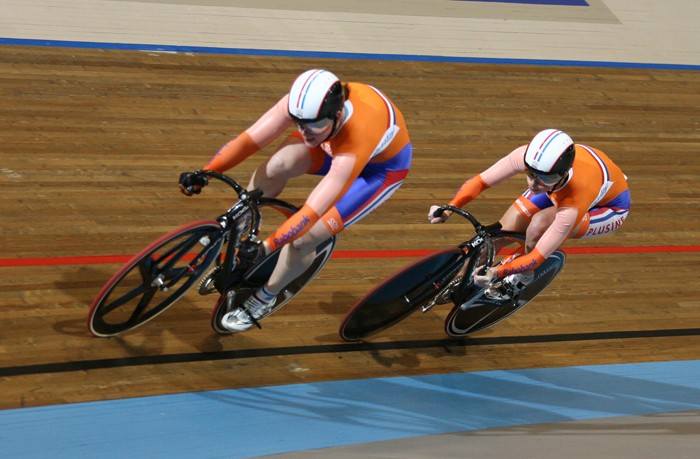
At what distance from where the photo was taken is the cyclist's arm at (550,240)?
445 cm

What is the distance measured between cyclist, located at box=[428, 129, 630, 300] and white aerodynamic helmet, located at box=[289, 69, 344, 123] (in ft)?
2.84

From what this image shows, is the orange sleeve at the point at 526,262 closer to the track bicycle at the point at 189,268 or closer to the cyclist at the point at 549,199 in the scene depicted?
the cyclist at the point at 549,199

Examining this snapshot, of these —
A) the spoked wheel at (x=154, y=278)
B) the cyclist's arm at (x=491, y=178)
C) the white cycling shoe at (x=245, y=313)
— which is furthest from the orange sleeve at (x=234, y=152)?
the cyclist's arm at (x=491, y=178)

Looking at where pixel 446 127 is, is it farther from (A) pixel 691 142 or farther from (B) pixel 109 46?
(B) pixel 109 46

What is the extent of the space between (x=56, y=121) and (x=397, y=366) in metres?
2.95

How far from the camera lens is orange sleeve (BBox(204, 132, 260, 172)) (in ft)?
13.8

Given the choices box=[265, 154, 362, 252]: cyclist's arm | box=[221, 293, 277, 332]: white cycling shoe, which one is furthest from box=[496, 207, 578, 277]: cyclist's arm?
box=[221, 293, 277, 332]: white cycling shoe

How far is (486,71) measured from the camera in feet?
27.0

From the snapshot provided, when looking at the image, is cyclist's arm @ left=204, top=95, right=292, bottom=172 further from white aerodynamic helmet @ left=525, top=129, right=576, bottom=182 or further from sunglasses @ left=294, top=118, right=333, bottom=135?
white aerodynamic helmet @ left=525, top=129, right=576, bottom=182

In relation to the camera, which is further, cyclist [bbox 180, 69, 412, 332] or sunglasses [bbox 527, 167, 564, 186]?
sunglasses [bbox 527, 167, 564, 186]

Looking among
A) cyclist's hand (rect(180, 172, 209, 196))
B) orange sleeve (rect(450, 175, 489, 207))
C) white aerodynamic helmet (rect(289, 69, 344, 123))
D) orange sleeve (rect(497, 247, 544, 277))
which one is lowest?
orange sleeve (rect(497, 247, 544, 277))

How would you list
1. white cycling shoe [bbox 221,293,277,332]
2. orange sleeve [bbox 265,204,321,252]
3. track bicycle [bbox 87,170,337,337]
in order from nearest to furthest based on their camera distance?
orange sleeve [bbox 265,204,321,252]
track bicycle [bbox 87,170,337,337]
white cycling shoe [bbox 221,293,277,332]

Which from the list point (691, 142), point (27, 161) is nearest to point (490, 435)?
point (27, 161)

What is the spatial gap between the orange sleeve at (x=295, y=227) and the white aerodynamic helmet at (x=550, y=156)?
1006 millimetres
